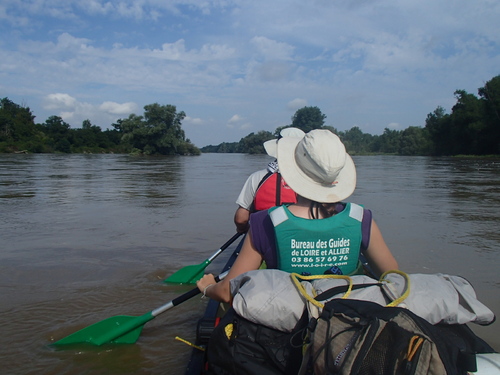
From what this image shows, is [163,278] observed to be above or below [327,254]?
below

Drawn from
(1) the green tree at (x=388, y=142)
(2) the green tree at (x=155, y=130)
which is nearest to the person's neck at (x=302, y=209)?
(2) the green tree at (x=155, y=130)

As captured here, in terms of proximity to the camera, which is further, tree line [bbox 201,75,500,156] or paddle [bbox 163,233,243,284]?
tree line [bbox 201,75,500,156]

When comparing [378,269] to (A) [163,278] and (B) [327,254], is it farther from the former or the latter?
(A) [163,278]

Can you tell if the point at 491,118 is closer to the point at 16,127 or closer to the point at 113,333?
the point at 113,333

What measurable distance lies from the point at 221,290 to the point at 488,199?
11882 mm

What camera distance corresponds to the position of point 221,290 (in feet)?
6.84

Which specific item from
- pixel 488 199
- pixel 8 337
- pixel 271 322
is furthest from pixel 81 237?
pixel 488 199

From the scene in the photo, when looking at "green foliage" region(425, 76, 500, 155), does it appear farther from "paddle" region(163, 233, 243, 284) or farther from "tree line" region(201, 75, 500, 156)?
"paddle" region(163, 233, 243, 284)

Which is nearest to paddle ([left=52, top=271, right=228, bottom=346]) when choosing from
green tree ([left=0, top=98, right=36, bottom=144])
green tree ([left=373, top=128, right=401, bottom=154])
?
green tree ([left=0, top=98, right=36, bottom=144])

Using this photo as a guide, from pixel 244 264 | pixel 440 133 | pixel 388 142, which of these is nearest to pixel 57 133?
pixel 440 133

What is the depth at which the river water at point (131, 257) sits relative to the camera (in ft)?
10.8

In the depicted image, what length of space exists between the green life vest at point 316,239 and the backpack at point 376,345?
51 centimetres

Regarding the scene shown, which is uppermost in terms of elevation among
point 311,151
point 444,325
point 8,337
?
point 311,151

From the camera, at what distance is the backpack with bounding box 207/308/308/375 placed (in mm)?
1682
